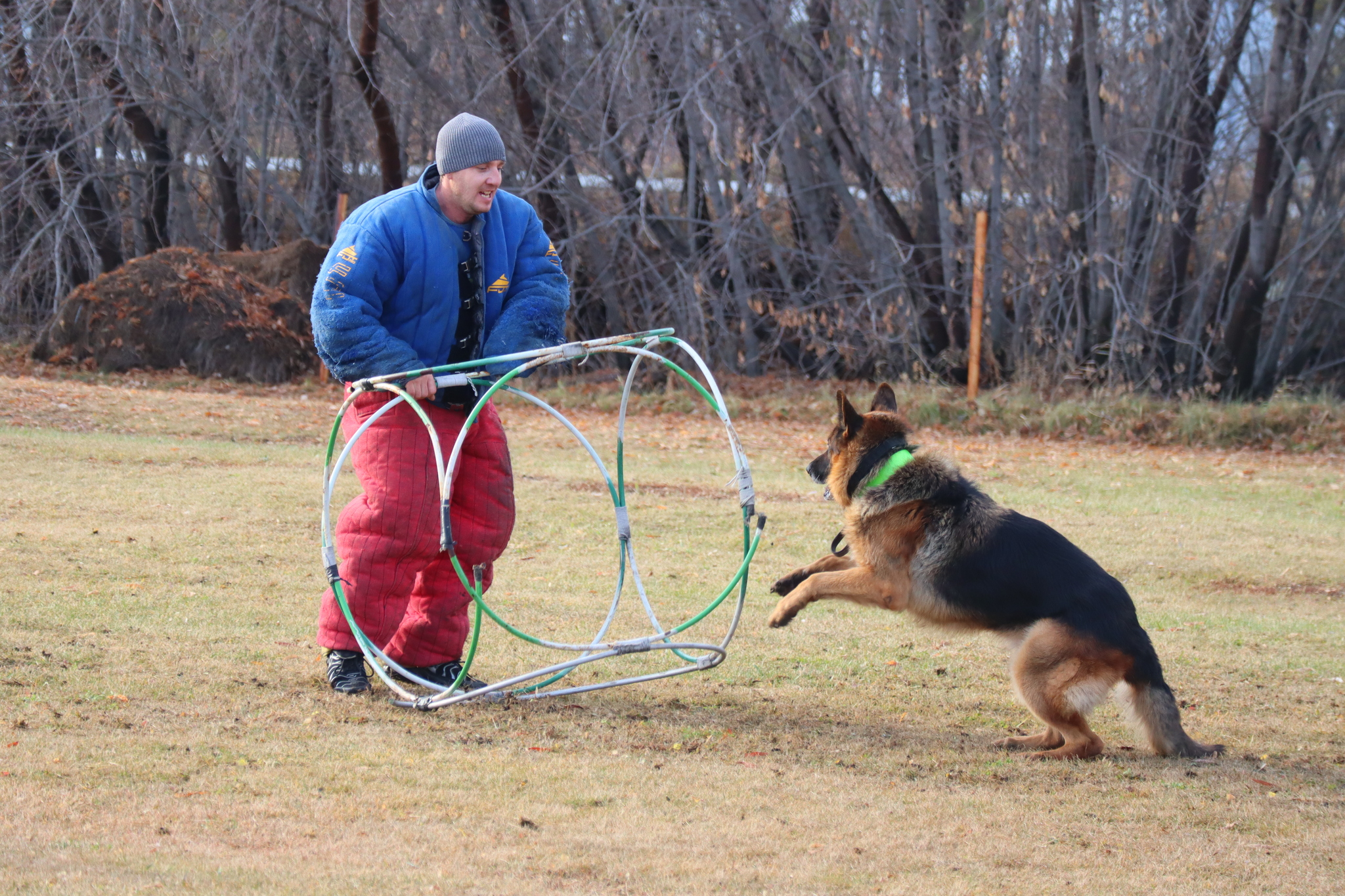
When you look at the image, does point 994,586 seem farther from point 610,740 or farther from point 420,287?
point 420,287

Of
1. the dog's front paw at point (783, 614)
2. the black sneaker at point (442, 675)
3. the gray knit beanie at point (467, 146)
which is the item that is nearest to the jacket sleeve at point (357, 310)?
the gray knit beanie at point (467, 146)

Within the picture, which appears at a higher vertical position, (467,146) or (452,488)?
(467,146)

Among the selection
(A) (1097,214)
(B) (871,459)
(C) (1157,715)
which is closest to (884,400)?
(B) (871,459)

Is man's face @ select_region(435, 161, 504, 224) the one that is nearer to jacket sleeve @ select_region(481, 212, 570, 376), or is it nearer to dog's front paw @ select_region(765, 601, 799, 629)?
jacket sleeve @ select_region(481, 212, 570, 376)

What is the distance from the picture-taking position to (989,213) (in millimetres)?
16938

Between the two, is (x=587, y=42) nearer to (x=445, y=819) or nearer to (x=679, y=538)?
(x=679, y=538)

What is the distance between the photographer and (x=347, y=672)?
4.78 m

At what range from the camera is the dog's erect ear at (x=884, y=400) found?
18.3ft

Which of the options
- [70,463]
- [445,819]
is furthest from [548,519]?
[445,819]

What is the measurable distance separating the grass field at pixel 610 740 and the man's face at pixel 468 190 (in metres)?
1.89

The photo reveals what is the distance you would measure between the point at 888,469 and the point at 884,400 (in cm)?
75

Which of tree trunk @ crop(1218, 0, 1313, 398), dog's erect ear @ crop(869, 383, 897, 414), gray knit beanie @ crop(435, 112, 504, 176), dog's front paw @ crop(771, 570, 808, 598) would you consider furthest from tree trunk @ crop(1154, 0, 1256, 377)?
gray knit beanie @ crop(435, 112, 504, 176)

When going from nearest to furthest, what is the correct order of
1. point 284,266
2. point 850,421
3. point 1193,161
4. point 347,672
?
point 347,672
point 850,421
point 1193,161
point 284,266

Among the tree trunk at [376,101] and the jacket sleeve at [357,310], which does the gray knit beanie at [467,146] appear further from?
the tree trunk at [376,101]
